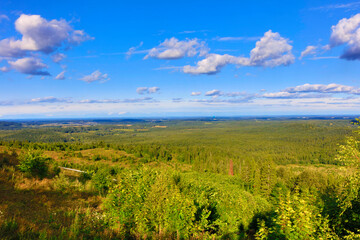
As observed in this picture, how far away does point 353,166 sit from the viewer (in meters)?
11.3

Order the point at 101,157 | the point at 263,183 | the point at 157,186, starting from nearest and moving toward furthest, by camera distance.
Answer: the point at 157,186
the point at 263,183
the point at 101,157

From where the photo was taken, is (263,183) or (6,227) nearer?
(6,227)

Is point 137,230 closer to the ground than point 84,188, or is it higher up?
higher up

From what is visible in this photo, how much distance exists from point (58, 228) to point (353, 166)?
17660 mm

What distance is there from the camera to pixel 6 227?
7469mm

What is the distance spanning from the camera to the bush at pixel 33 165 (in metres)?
18.3

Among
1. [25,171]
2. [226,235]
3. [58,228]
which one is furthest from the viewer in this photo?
[25,171]

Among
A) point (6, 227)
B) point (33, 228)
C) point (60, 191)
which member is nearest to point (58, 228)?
point (33, 228)

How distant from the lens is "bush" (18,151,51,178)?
60.0 feet

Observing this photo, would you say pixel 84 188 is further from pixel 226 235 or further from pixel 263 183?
pixel 263 183

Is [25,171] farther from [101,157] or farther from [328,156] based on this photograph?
[328,156]

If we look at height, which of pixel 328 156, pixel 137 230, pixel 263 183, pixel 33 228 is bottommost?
pixel 328 156

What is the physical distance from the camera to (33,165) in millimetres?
18484

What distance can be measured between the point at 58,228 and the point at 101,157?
81.0 metres
